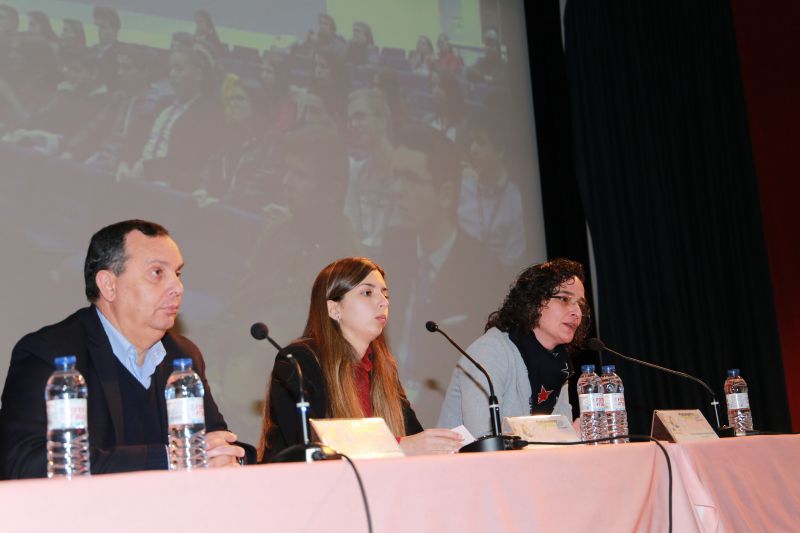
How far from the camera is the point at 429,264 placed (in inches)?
189

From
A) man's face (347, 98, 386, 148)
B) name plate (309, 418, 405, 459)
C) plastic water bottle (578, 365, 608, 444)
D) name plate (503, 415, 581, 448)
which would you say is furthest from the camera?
man's face (347, 98, 386, 148)

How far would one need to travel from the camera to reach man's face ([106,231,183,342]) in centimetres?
238

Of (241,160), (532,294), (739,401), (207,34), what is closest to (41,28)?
(207,34)

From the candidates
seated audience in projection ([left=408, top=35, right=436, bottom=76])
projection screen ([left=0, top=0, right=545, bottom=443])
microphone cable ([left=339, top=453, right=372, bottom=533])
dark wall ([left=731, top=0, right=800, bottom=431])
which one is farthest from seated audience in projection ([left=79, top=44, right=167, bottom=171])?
dark wall ([left=731, top=0, right=800, bottom=431])

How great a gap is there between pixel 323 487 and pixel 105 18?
9.78ft

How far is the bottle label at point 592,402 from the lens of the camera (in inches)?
104

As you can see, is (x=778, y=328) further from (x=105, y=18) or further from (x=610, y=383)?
(x=105, y=18)

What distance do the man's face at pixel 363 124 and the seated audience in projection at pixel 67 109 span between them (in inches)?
48.6

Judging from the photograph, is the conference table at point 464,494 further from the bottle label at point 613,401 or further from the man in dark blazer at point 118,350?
the man in dark blazer at point 118,350

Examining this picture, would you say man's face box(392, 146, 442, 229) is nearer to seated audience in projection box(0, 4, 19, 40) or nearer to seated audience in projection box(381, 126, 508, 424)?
seated audience in projection box(381, 126, 508, 424)

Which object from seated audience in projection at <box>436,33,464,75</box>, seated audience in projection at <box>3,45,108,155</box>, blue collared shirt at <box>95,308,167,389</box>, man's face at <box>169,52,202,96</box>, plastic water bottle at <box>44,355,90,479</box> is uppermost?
seated audience in projection at <box>436,33,464,75</box>

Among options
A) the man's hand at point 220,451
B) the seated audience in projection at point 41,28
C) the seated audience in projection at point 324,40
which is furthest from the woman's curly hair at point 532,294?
the seated audience in projection at point 41,28

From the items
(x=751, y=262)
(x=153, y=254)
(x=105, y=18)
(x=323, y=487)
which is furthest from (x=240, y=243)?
(x=751, y=262)

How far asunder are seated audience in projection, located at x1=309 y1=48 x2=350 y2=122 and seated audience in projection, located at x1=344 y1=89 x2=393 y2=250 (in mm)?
58
